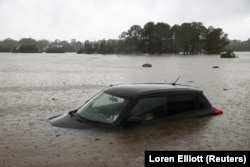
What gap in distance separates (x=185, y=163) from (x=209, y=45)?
151212mm

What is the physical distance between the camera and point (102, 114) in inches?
332

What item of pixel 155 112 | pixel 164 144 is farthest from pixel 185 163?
pixel 155 112

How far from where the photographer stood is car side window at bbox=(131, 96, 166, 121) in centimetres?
824

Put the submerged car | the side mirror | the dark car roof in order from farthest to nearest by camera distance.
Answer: the dark car roof → the submerged car → the side mirror

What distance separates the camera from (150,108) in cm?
841

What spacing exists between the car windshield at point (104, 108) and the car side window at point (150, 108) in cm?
31

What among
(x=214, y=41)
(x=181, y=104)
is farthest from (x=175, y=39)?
(x=181, y=104)

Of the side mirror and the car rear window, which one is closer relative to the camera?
the side mirror

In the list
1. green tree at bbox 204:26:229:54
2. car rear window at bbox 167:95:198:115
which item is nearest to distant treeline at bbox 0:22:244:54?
green tree at bbox 204:26:229:54

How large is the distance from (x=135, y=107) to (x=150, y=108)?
427mm

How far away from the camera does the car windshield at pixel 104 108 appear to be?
27.1 ft
